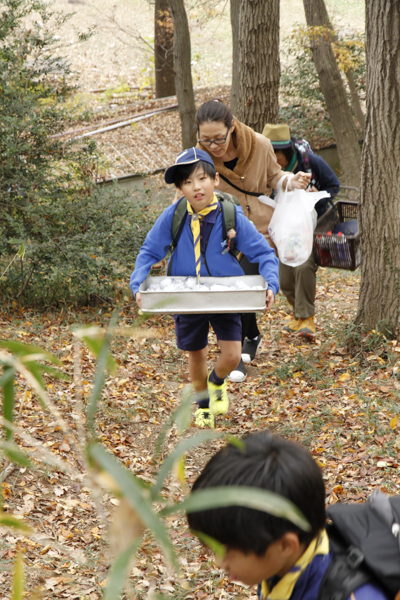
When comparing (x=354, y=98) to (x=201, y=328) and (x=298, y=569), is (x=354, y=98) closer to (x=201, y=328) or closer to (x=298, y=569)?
(x=201, y=328)

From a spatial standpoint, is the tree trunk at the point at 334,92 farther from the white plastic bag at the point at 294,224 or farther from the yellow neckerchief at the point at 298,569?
the yellow neckerchief at the point at 298,569

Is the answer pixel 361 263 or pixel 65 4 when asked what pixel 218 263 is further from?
pixel 65 4

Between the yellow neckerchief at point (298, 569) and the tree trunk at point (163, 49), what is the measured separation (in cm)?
1908

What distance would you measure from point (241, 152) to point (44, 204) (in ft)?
10.1

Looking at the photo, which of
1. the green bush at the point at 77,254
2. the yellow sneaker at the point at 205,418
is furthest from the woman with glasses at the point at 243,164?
the green bush at the point at 77,254

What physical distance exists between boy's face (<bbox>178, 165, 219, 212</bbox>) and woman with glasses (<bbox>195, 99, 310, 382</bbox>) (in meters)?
0.62

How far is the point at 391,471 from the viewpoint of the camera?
146 inches

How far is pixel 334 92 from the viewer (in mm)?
13641

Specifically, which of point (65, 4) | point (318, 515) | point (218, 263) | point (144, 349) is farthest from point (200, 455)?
point (65, 4)

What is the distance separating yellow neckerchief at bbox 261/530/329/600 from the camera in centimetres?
139

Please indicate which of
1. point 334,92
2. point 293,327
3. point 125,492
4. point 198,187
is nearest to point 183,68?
point 334,92

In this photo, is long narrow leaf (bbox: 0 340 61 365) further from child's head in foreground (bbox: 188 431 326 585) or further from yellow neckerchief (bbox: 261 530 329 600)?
yellow neckerchief (bbox: 261 530 329 600)

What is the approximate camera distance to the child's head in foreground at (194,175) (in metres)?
3.79

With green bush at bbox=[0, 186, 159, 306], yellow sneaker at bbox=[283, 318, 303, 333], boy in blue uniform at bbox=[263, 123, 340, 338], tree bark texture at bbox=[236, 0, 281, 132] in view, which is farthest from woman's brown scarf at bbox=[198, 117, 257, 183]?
tree bark texture at bbox=[236, 0, 281, 132]
